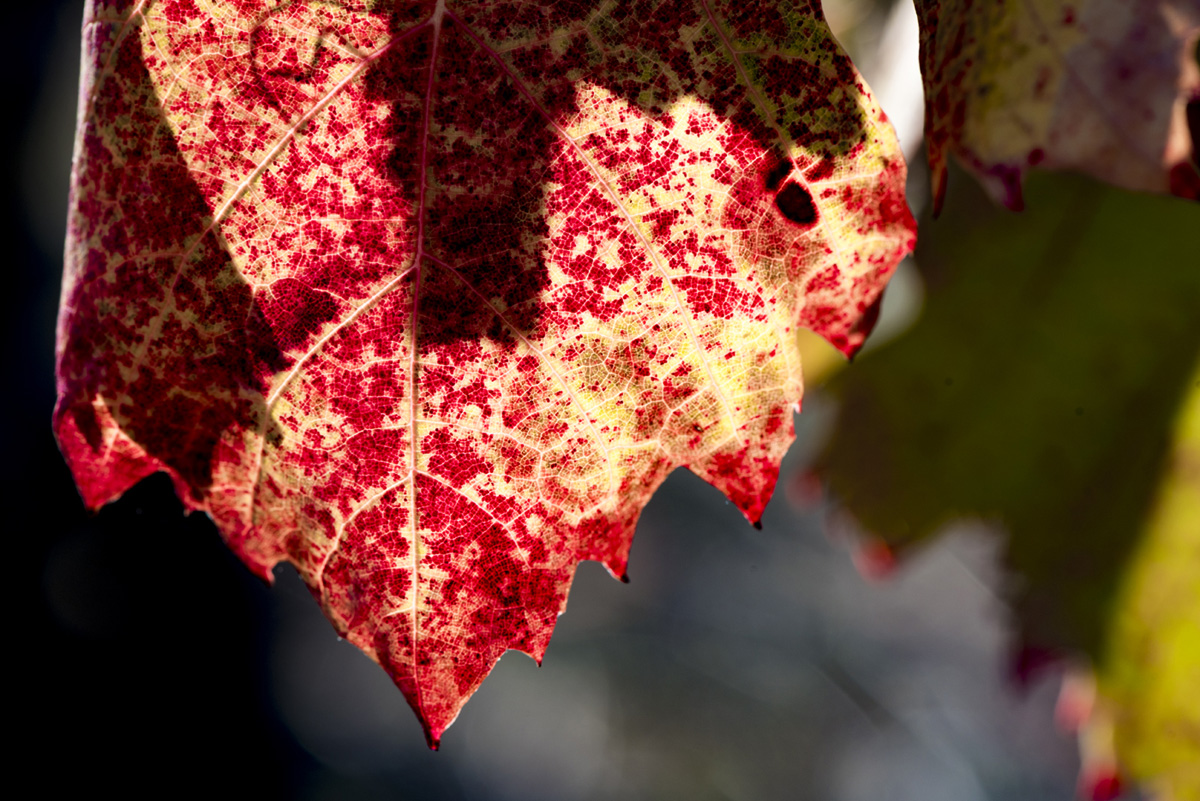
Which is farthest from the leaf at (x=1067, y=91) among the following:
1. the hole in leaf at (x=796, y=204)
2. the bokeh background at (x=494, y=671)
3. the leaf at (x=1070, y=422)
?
the bokeh background at (x=494, y=671)

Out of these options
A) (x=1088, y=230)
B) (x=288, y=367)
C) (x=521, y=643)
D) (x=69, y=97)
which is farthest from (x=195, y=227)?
(x=69, y=97)

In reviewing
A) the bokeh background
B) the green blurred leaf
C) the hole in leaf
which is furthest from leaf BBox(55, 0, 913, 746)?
the bokeh background

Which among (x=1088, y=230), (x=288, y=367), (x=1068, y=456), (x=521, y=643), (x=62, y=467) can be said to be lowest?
(x=62, y=467)

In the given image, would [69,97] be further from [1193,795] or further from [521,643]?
[1193,795]

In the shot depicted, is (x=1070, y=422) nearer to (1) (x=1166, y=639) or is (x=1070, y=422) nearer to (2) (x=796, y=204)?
(1) (x=1166, y=639)

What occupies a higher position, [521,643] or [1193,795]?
[521,643]

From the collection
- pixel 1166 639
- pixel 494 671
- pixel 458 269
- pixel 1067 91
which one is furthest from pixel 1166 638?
pixel 494 671
